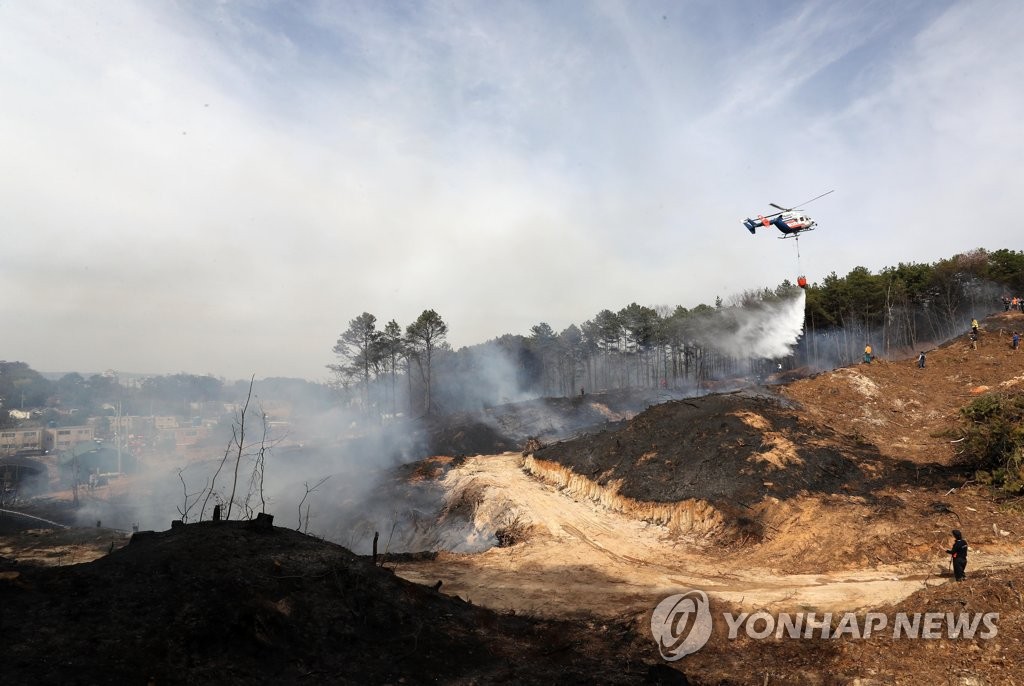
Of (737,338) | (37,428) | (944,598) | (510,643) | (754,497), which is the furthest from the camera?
(737,338)

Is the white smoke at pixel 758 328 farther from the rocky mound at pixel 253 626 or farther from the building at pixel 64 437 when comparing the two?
the building at pixel 64 437

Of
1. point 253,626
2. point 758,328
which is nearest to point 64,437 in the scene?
point 253,626

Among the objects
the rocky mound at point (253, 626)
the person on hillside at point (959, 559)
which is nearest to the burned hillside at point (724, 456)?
the person on hillside at point (959, 559)

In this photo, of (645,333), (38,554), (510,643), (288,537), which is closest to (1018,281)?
(645,333)

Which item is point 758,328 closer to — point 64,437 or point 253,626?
point 253,626

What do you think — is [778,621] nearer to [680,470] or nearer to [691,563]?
[691,563]

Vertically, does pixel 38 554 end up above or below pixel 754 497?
below

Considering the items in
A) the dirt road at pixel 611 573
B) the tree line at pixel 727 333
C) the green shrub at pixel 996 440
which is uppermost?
the tree line at pixel 727 333
